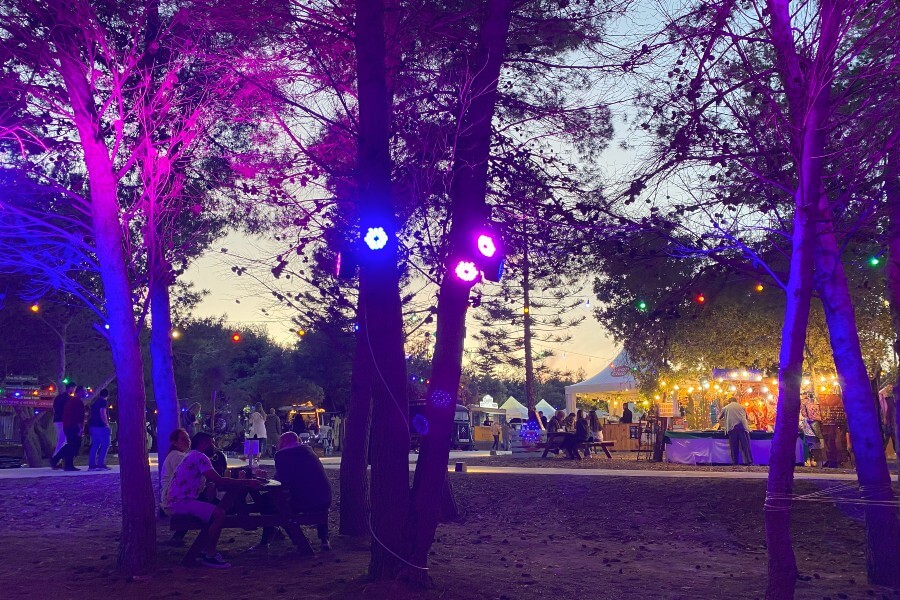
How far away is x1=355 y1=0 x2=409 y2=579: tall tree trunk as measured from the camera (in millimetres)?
7031

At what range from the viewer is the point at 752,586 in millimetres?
7680

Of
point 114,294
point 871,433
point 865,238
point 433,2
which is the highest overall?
point 433,2

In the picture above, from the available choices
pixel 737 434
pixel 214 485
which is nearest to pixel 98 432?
pixel 214 485

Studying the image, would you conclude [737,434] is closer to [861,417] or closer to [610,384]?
[861,417]

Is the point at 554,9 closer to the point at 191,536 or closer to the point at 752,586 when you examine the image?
the point at 752,586

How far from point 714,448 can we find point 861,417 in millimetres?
12897

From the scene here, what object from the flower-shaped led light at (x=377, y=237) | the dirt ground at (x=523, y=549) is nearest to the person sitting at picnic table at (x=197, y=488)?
the dirt ground at (x=523, y=549)

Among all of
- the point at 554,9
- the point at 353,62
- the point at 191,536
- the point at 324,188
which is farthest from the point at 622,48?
the point at 191,536

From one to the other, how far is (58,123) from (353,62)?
3127 mm

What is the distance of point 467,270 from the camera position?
716 cm

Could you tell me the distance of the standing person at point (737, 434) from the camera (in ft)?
64.1

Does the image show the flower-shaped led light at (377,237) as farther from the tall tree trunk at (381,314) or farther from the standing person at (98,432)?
the standing person at (98,432)

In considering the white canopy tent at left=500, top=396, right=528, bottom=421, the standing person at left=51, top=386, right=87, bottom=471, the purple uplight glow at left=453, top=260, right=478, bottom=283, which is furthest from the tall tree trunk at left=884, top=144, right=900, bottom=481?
the white canopy tent at left=500, top=396, right=528, bottom=421

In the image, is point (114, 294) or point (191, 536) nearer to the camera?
point (114, 294)
